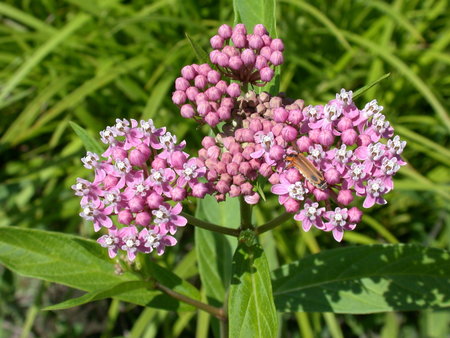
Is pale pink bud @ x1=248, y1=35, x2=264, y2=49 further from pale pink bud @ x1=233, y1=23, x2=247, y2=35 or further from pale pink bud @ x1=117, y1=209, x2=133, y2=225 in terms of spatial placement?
pale pink bud @ x1=117, y1=209, x2=133, y2=225

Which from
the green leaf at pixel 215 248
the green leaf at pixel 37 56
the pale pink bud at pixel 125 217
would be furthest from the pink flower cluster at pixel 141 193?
the green leaf at pixel 37 56

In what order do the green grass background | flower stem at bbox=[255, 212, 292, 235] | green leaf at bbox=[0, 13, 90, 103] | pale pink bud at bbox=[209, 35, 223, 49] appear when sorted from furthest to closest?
the green grass background
green leaf at bbox=[0, 13, 90, 103]
pale pink bud at bbox=[209, 35, 223, 49]
flower stem at bbox=[255, 212, 292, 235]

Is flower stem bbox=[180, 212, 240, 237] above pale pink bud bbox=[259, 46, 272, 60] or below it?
below

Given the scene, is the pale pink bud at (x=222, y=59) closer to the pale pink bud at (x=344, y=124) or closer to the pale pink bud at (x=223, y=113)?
the pale pink bud at (x=223, y=113)

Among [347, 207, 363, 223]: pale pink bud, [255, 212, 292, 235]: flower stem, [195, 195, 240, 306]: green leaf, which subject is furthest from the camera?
[195, 195, 240, 306]: green leaf

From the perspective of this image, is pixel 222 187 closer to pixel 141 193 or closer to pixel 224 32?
pixel 141 193

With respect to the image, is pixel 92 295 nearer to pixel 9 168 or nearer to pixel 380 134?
pixel 380 134

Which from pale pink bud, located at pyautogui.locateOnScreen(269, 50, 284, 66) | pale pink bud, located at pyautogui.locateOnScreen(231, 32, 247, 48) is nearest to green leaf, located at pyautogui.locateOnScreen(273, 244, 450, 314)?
pale pink bud, located at pyautogui.locateOnScreen(269, 50, 284, 66)

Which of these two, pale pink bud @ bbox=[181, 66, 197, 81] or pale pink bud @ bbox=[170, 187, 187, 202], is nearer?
pale pink bud @ bbox=[170, 187, 187, 202]
